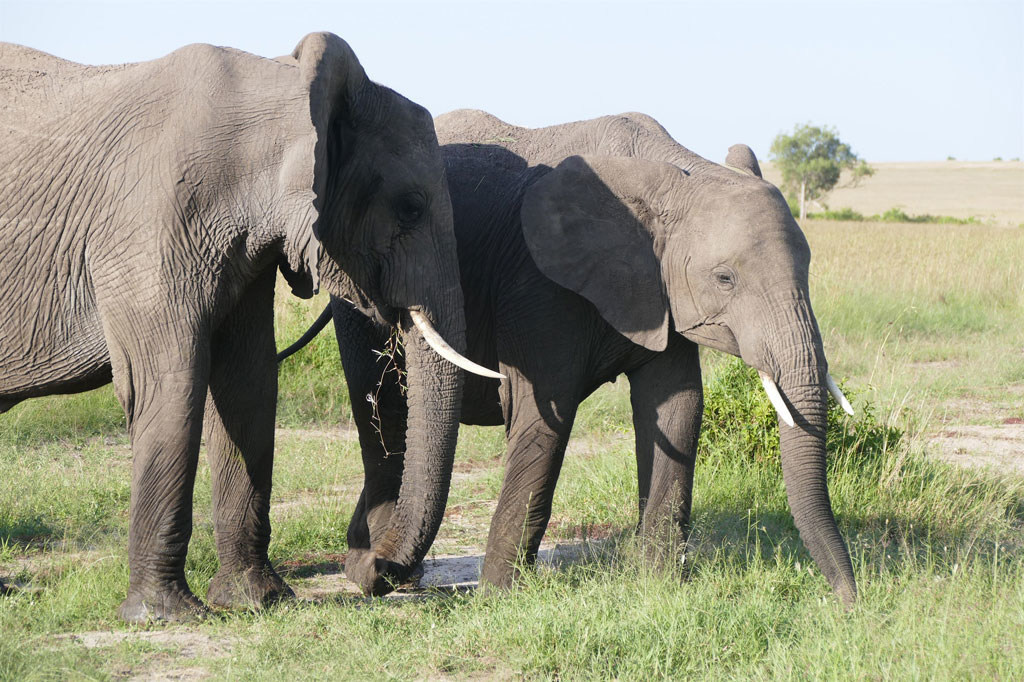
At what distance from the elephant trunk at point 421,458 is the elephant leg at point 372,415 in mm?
739

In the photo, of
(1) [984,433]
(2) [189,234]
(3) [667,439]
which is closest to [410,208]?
(2) [189,234]

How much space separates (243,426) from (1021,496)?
4.69 metres

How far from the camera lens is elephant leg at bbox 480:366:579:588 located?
17.4 feet

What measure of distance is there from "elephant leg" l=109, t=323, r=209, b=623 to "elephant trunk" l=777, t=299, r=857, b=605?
96.1 inches

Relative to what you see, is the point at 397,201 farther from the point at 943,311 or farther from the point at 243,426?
the point at 943,311

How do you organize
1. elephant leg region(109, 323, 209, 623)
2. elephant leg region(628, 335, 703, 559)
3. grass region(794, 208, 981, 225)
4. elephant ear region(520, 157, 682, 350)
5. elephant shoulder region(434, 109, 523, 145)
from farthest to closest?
grass region(794, 208, 981, 225) → elephant shoulder region(434, 109, 523, 145) → elephant leg region(628, 335, 703, 559) → elephant ear region(520, 157, 682, 350) → elephant leg region(109, 323, 209, 623)

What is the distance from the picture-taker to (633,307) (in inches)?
207

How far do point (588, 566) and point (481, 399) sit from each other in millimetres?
970

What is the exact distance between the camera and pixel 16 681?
409cm

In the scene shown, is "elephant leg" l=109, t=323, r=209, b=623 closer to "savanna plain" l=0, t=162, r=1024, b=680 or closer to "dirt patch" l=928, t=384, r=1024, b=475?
"savanna plain" l=0, t=162, r=1024, b=680

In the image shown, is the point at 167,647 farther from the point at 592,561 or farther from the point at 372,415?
the point at 592,561

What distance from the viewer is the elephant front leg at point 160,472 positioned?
A: 15.3 feet

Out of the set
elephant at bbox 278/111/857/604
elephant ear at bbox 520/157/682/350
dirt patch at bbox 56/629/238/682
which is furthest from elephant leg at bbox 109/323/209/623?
elephant ear at bbox 520/157/682/350

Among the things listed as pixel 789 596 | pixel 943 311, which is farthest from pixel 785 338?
pixel 943 311
